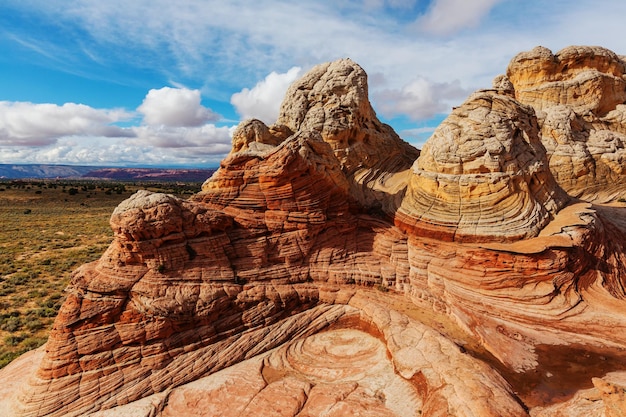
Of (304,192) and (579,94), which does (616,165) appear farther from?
(304,192)

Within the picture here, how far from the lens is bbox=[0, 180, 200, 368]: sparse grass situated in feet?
61.1

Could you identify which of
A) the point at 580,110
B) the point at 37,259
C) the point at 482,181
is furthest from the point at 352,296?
the point at 37,259

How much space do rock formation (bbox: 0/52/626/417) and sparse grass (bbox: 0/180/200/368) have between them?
249 inches

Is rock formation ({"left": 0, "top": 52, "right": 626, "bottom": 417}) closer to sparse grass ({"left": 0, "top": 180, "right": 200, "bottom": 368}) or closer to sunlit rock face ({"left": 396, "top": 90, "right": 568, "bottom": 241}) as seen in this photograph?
sunlit rock face ({"left": 396, "top": 90, "right": 568, "bottom": 241})

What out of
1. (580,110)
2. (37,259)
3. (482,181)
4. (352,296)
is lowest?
(37,259)

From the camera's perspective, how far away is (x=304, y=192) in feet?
48.0

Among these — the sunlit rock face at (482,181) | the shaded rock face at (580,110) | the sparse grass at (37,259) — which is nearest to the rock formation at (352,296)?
the sunlit rock face at (482,181)

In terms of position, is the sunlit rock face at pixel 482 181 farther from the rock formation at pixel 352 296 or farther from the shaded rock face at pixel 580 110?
the shaded rock face at pixel 580 110

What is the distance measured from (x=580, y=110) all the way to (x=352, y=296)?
2588cm

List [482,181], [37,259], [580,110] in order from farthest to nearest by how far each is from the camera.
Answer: [37,259] → [580,110] → [482,181]

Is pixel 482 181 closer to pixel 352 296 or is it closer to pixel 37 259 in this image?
pixel 352 296

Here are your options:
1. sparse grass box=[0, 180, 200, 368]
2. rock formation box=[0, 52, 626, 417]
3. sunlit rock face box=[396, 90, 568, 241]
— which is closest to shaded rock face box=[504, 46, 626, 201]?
rock formation box=[0, 52, 626, 417]

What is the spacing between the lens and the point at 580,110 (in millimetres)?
26766

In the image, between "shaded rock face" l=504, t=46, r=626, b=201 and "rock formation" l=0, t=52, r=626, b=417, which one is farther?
"shaded rock face" l=504, t=46, r=626, b=201
